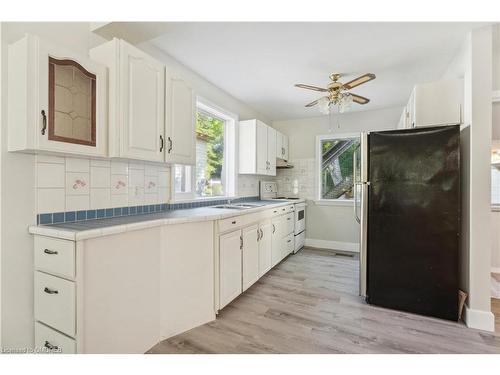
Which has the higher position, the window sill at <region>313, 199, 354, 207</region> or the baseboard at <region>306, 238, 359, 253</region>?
the window sill at <region>313, 199, 354, 207</region>

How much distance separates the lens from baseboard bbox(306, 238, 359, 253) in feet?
14.2

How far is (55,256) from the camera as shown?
132 cm

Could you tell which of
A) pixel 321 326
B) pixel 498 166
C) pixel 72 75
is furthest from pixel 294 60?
pixel 498 166

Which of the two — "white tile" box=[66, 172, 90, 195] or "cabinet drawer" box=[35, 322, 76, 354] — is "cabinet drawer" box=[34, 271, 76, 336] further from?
"white tile" box=[66, 172, 90, 195]

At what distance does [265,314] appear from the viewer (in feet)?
7.28

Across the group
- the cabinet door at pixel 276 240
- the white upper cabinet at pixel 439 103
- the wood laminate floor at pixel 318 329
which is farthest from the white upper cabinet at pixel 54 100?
the white upper cabinet at pixel 439 103

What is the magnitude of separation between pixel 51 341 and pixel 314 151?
4.31 metres

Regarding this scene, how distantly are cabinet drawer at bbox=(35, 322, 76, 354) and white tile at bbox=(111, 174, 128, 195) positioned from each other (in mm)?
909

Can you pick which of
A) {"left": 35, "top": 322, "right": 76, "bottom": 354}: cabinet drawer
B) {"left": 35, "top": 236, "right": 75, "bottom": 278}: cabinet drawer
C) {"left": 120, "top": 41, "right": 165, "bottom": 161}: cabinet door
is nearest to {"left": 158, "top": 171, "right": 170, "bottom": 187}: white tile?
{"left": 120, "top": 41, "right": 165, "bottom": 161}: cabinet door

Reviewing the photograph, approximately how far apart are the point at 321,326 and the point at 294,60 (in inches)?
97.7

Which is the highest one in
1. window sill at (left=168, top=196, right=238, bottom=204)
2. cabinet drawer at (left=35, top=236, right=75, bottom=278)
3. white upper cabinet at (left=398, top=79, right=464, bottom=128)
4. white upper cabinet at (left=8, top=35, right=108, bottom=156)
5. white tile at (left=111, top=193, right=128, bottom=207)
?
white upper cabinet at (left=398, top=79, right=464, bottom=128)

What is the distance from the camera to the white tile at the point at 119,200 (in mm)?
1895

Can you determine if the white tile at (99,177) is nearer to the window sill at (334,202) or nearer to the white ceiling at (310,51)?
the white ceiling at (310,51)

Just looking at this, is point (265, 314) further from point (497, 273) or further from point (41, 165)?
point (497, 273)
